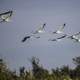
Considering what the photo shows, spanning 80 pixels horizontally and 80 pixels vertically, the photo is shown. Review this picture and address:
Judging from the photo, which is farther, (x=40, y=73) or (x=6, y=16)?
(x=40, y=73)

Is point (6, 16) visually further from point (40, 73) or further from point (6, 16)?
point (40, 73)

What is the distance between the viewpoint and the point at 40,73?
22.7 meters

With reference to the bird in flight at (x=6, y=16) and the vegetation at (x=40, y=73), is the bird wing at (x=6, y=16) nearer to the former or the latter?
the bird in flight at (x=6, y=16)

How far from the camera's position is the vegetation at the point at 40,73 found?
1772cm

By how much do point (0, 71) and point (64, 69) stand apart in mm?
8485

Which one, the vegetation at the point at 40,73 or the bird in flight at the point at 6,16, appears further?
the vegetation at the point at 40,73

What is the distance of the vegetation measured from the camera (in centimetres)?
1772

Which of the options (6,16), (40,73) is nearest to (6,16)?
(6,16)

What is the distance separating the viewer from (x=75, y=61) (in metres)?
Answer: 31.3

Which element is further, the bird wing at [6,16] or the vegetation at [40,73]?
the vegetation at [40,73]

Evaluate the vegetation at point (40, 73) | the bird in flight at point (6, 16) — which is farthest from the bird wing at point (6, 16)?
the vegetation at point (40, 73)

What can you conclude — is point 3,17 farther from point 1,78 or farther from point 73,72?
point 73,72

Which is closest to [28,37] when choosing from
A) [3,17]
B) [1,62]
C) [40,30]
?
[40,30]

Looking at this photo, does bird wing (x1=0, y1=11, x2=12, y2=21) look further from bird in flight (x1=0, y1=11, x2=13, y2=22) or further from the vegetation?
the vegetation
